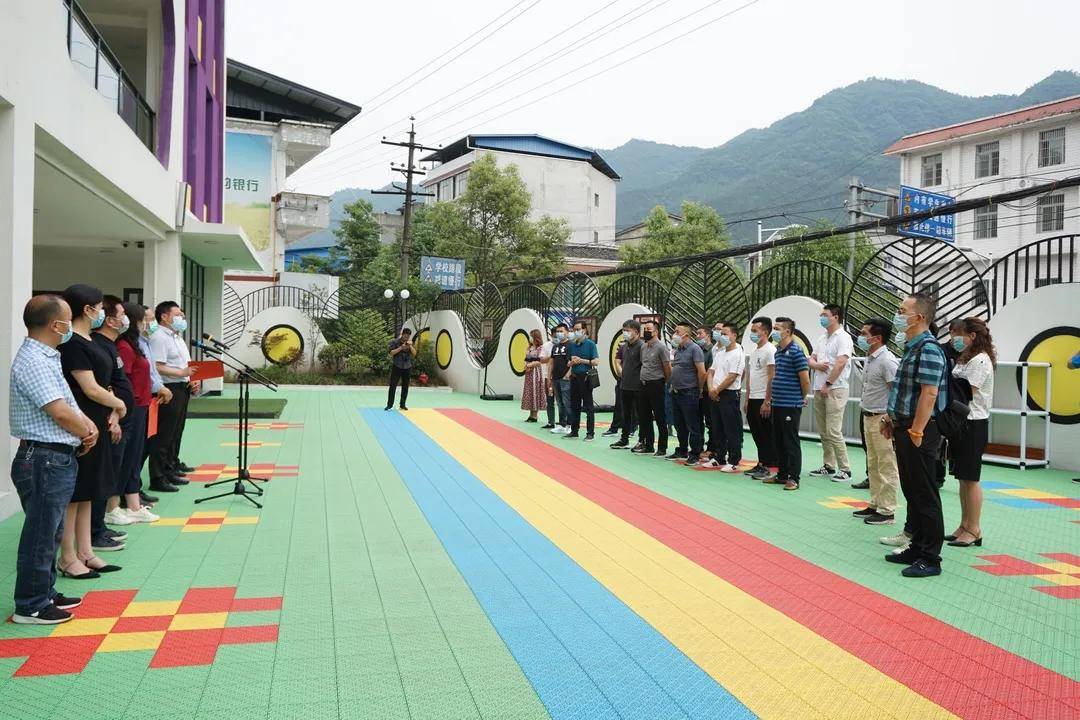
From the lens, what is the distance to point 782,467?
27.9 feet

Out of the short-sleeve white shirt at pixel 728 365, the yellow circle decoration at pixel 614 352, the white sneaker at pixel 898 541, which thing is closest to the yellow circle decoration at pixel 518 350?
the yellow circle decoration at pixel 614 352

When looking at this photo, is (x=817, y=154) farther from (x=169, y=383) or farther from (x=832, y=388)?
(x=169, y=383)

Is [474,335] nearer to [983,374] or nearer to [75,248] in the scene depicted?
[75,248]

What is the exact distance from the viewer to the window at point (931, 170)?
3941 cm

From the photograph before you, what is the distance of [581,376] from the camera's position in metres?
12.6

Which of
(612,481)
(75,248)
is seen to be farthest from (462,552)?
(75,248)

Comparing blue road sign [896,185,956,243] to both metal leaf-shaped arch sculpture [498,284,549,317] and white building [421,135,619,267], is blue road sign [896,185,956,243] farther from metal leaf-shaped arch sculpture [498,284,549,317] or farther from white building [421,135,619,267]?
white building [421,135,619,267]

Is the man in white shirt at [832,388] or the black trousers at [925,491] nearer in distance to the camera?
the black trousers at [925,491]

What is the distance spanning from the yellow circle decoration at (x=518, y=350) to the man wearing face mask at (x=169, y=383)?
39.5 ft

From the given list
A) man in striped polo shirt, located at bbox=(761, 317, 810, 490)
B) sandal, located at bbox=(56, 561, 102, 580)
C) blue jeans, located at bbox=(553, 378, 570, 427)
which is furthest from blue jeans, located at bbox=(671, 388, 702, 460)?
sandal, located at bbox=(56, 561, 102, 580)

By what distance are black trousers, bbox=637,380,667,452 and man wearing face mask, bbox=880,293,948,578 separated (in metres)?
5.31

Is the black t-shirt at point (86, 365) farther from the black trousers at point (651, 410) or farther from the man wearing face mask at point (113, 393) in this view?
the black trousers at point (651, 410)

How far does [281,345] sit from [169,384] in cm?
1606

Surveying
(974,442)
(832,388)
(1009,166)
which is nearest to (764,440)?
(832,388)
